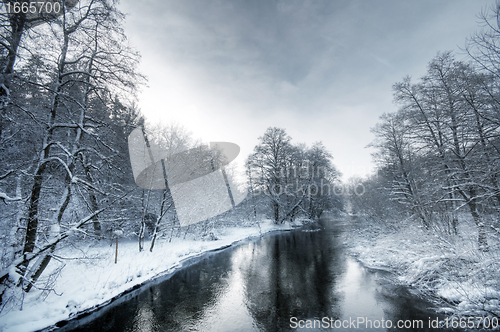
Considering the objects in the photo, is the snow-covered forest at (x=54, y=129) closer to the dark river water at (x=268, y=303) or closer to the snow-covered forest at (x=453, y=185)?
the dark river water at (x=268, y=303)

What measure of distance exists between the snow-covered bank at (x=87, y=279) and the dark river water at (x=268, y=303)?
1.80ft

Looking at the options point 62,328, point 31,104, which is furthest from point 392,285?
point 31,104

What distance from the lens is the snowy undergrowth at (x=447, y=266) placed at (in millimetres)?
5759

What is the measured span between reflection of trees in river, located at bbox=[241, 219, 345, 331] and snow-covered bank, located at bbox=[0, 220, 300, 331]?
16.1 feet

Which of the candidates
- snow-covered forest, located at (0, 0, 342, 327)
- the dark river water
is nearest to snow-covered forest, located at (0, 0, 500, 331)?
snow-covered forest, located at (0, 0, 342, 327)

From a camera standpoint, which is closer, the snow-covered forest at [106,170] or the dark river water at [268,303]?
the snow-covered forest at [106,170]

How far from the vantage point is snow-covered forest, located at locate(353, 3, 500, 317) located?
582 centimetres

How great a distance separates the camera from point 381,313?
21.3 feet

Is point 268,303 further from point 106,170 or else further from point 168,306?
point 106,170

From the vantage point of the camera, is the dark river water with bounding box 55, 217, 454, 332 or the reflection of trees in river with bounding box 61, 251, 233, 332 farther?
the reflection of trees in river with bounding box 61, 251, 233, 332

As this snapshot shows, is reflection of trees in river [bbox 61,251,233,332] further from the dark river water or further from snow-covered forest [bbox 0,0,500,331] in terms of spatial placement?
snow-covered forest [bbox 0,0,500,331]

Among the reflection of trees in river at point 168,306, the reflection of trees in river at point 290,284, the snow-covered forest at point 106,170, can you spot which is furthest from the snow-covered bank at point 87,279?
the reflection of trees in river at point 290,284

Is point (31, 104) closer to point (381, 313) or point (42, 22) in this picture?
point (42, 22)

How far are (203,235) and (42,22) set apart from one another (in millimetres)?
17628
